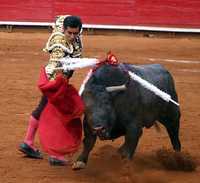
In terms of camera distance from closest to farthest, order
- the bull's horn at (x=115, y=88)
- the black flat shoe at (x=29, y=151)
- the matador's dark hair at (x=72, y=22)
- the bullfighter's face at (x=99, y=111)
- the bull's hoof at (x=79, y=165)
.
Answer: the bullfighter's face at (x=99, y=111), the bull's horn at (x=115, y=88), the matador's dark hair at (x=72, y=22), the bull's hoof at (x=79, y=165), the black flat shoe at (x=29, y=151)

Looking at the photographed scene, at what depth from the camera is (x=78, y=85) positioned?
9266 millimetres

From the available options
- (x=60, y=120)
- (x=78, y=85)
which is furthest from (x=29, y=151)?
(x=78, y=85)

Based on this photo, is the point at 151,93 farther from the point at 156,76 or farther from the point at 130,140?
the point at 130,140

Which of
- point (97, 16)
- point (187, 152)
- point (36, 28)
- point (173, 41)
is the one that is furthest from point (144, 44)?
point (187, 152)

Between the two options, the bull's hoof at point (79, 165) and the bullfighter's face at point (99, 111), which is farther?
the bull's hoof at point (79, 165)

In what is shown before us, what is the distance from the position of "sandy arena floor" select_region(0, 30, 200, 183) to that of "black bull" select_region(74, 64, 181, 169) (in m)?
0.24

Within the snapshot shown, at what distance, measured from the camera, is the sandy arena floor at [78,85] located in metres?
5.37

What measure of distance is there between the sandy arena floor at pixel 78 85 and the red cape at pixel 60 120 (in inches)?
9.1

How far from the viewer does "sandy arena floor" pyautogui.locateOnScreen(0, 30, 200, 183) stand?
537cm

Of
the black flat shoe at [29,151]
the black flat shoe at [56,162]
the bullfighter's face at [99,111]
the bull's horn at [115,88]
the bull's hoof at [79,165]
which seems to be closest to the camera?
the bullfighter's face at [99,111]

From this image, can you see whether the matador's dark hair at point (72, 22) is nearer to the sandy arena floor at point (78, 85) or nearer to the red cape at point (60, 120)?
the red cape at point (60, 120)

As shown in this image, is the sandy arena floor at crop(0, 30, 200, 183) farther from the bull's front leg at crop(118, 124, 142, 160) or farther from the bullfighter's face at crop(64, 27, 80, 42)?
the bullfighter's face at crop(64, 27, 80, 42)

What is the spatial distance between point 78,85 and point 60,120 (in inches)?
151

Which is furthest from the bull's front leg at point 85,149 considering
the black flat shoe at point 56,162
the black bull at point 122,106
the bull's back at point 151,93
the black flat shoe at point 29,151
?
the black flat shoe at point 29,151
